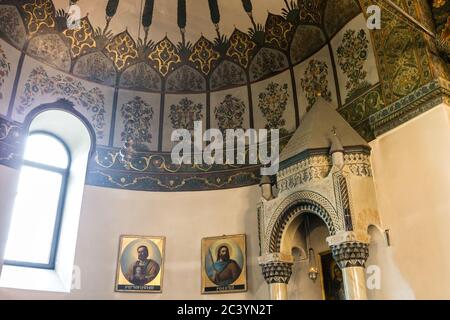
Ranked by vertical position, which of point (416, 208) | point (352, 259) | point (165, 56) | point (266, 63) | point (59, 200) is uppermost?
point (165, 56)

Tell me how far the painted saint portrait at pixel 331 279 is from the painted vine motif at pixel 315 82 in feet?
11.5

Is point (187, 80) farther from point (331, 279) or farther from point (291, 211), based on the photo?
point (331, 279)

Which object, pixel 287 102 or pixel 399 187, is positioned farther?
pixel 287 102

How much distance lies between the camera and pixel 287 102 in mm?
11008

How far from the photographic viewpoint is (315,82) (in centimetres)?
1052

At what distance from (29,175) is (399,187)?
7.91 meters

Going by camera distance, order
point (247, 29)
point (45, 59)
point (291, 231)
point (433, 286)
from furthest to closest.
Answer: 1. point (247, 29)
2. point (45, 59)
3. point (291, 231)
4. point (433, 286)

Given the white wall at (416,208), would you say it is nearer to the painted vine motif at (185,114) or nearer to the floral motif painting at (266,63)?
the floral motif painting at (266,63)

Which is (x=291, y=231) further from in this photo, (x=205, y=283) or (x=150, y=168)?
(x=150, y=168)

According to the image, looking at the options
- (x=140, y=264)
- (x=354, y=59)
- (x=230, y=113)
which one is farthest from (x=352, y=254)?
(x=230, y=113)

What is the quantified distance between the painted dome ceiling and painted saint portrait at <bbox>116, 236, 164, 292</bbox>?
1.35 m

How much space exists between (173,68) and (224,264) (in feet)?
17.2

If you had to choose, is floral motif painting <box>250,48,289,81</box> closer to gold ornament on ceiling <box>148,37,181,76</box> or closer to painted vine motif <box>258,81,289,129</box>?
painted vine motif <box>258,81,289,129</box>

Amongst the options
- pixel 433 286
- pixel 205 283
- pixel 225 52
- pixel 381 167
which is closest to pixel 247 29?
pixel 225 52
